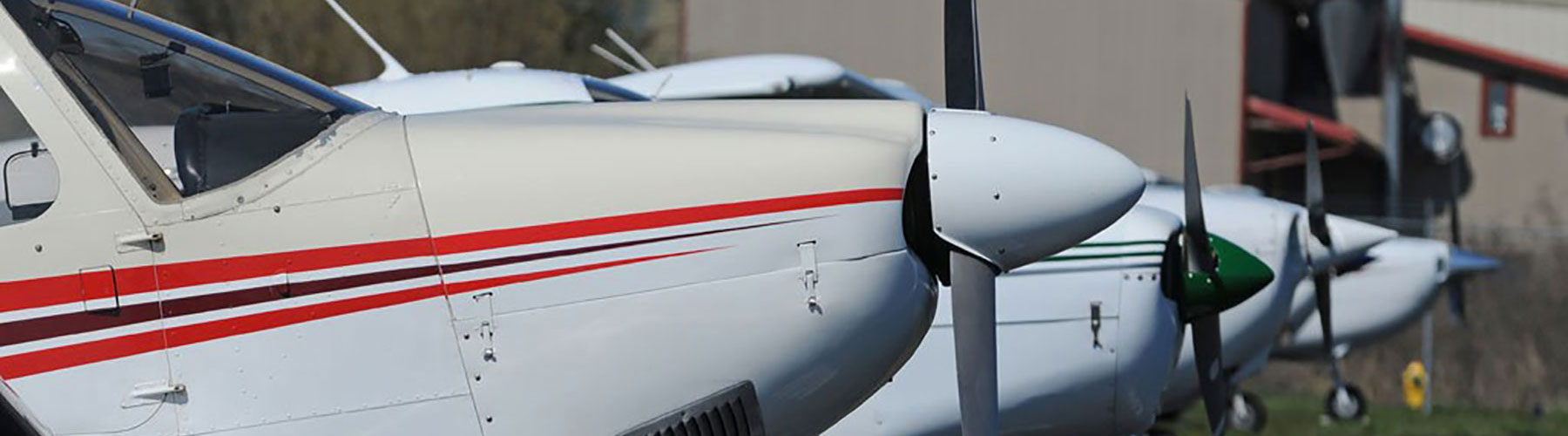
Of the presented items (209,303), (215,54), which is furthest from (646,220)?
(215,54)

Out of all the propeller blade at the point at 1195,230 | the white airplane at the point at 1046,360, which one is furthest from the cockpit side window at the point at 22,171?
the propeller blade at the point at 1195,230

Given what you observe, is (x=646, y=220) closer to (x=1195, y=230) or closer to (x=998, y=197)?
(x=998, y=197)

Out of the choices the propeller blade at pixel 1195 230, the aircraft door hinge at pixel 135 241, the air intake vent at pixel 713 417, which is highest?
the aircraft door hinge at pixel 135 241

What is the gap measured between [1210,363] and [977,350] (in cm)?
300

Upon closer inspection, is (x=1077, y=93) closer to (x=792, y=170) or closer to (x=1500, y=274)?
(x=1500, y=274)

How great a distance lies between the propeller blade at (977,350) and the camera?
5.44m

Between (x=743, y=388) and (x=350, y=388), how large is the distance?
0.83m

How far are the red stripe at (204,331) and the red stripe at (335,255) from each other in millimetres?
76

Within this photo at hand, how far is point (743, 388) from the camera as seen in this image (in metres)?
5.17

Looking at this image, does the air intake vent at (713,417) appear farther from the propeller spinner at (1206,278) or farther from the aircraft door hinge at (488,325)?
the propeller spinner at (1206,278)

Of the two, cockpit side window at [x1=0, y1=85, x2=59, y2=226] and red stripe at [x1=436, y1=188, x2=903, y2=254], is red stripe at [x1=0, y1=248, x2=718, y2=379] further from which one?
cockpit side window at [x1=0, y1=85, x2=59, y2=226]

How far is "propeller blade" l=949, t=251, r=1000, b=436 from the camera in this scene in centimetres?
544

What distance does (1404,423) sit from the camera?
1761cm

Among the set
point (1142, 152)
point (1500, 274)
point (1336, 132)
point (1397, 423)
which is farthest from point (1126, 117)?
point (1397, 423)
